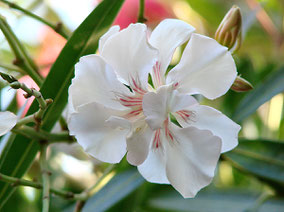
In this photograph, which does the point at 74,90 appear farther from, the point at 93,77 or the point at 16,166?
the point at 16,166

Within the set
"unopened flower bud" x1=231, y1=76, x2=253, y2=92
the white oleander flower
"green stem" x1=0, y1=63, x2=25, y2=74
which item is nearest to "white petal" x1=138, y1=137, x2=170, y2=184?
the white oleander flower

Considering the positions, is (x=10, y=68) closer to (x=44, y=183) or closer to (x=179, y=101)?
(x=44, y=183)

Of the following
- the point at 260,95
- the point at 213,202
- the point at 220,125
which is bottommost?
the point at 213,202

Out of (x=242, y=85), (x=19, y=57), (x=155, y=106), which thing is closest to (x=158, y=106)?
(x=155, y=106)

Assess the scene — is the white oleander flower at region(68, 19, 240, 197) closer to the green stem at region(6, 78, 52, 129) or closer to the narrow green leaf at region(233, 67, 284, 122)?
the green stem at region(6, 78, 52, 129)

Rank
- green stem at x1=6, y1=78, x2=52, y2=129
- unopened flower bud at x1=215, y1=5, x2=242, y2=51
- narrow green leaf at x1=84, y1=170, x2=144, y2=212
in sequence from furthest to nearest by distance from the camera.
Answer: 1. narrow green leaf at x1=84, y1=170, x2=144, y2=212
2. unopened flower bud at x1=215, y1=5, x2=242, y2=51
3. green stem at x1=6, y1=78, x2=52, y2=129

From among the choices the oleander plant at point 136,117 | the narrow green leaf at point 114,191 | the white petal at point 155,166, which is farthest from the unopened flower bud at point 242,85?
the narrow green leaf at point 114,191

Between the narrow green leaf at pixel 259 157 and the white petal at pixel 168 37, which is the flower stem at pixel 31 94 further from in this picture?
the narrow green leaf at pixel 259 157
